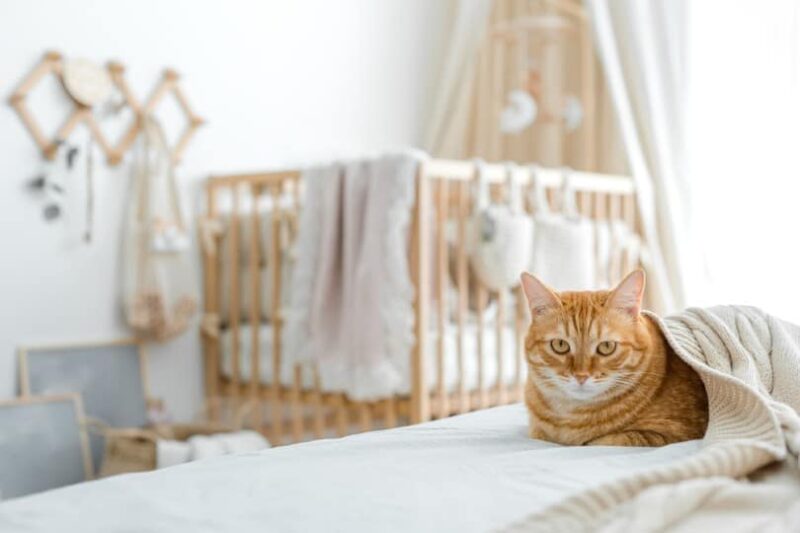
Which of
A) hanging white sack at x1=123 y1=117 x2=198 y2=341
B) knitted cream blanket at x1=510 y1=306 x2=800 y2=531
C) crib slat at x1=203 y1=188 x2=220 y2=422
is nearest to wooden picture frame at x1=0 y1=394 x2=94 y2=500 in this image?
hanging white sack at x1=123 y1=117 x2=198 y2=341

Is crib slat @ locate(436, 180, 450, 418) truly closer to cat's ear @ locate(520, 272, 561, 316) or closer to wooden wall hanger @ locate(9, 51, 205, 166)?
wooden wall hanger @ locate(9, 51, 205, 166)

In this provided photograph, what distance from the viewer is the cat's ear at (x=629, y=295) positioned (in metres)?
1.14

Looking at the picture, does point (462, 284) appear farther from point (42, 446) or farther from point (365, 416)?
point (42, 446)

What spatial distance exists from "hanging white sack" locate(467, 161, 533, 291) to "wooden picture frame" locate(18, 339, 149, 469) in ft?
3.76

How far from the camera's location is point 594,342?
1158 millimetres

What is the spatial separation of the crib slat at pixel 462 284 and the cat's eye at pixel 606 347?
1.47 metres

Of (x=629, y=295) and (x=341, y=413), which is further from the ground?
(x=629, y=295)

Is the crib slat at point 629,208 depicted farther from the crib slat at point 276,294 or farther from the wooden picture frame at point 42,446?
the wooden picture frame at point 42,446

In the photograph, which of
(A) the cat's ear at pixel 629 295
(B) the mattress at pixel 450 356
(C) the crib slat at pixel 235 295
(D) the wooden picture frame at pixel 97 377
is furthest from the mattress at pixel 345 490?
(C) the crib slat at pixel 235 295

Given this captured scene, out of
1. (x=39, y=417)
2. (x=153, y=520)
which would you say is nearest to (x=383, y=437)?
(x=153, y=520)

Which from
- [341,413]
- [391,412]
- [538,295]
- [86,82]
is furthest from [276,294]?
[538,295]

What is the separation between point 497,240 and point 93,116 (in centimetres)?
131

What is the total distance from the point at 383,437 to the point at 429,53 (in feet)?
10.1

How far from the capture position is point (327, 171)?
8.83 feet
